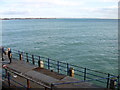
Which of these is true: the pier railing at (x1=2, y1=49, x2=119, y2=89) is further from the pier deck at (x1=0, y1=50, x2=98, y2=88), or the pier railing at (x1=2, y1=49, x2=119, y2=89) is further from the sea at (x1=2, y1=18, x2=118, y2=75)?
the sea at (x1=2, y1=18, x2=118, y2=75)

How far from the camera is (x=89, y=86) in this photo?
887cm

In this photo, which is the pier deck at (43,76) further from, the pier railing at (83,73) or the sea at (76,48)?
the sea at (76,48)

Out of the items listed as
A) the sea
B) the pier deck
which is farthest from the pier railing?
the sea

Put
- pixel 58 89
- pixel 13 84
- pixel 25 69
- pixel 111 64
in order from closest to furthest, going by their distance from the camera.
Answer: pixel 58 89, pixel 13 84, pixel 25 69, pixel 111 64

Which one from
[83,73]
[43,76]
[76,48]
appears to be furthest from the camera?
[76,48]

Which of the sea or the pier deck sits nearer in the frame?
the pier deck

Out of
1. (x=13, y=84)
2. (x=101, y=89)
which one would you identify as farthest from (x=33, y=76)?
(x=101, y=89)

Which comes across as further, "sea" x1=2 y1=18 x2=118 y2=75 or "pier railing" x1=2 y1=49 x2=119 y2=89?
"sea" x1=2 y1=18 x2=118 y2=75

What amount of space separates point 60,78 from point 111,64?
655 inches

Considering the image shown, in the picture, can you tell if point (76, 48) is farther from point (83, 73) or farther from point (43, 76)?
point (43, 76)

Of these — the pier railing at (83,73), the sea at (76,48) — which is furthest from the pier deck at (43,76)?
the sea at (76,48)

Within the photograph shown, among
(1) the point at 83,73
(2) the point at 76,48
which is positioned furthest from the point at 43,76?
(2) the point at 76,48

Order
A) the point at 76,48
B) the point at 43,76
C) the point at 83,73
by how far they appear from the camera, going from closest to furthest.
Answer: the point at 43,76 → the point at 83,73 → the point at 76,48

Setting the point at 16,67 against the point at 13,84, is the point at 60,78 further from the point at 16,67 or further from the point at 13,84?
the point at 16,67
